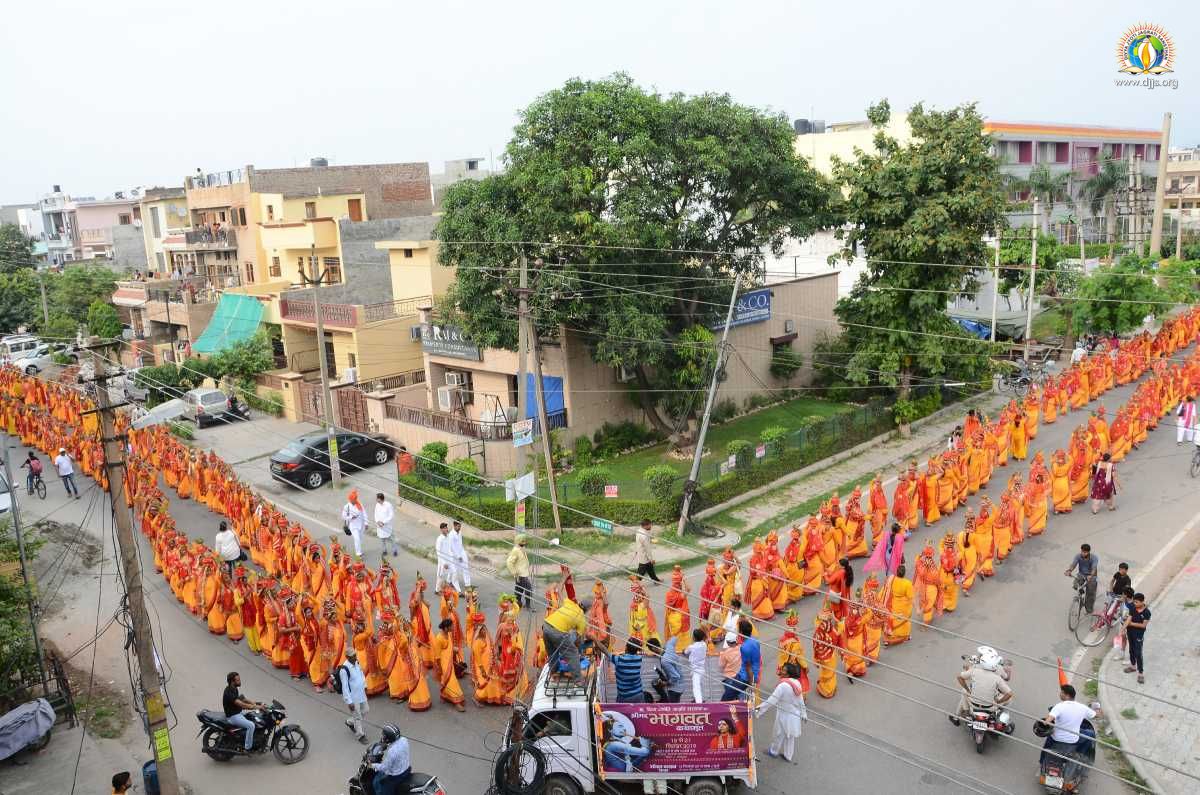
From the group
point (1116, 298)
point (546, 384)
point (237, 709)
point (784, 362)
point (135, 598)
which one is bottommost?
point (237, 709)

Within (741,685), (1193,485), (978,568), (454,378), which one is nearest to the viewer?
(741,685)

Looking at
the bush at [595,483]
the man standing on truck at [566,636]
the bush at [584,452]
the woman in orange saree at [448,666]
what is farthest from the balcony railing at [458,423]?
the man standing on truck at [566,636]

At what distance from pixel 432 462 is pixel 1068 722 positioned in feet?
47.0

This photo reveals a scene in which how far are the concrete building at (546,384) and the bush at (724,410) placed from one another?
0.81 ft

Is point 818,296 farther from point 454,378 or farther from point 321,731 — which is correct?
point 321,731

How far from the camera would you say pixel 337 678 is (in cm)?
1252

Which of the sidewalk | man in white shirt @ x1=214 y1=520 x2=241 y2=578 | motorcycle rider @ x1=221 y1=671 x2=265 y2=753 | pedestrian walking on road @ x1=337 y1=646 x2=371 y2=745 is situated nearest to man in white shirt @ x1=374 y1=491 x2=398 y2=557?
man in white shirt @ x1=214 y1=520 x2=241 y2=578

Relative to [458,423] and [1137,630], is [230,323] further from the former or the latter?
[1137,630]

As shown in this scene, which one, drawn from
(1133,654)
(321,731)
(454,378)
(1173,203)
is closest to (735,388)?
(454,378)

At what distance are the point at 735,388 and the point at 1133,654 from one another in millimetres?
16767

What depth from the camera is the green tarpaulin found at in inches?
1447

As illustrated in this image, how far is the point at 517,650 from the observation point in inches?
497

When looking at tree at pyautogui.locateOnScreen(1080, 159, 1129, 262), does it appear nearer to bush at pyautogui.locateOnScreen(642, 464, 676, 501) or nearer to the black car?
bush at pyautogui.locateOnScreen(642, 464, 676, 501)

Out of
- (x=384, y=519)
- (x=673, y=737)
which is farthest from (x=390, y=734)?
(x=384, y=519)
